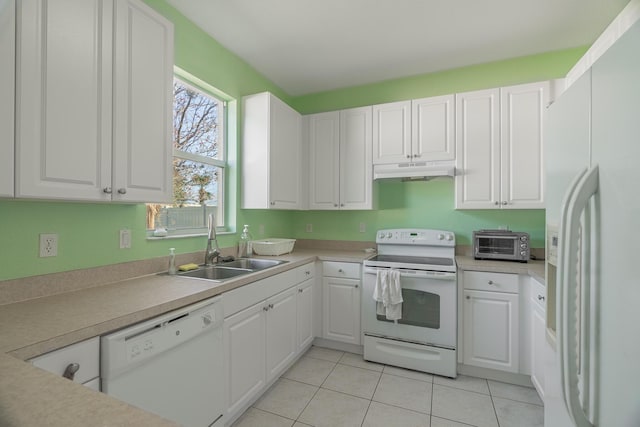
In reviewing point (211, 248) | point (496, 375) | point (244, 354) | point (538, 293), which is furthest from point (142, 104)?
point (496, 375)

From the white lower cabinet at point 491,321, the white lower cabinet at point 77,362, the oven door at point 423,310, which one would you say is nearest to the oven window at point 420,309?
the oven door at point 423,310

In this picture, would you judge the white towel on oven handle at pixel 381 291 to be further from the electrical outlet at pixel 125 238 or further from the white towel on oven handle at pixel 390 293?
the electrical outlet at pixel 125 238

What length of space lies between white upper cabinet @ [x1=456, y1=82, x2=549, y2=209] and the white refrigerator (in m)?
1.82

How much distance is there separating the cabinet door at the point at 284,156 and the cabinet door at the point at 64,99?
4.67ft

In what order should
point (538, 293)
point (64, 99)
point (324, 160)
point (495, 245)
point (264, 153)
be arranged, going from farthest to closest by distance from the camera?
point (324, 160), point (264, 153), point (495, 245), point (538, 293), point (64, 99)

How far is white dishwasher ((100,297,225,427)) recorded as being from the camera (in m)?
1.12

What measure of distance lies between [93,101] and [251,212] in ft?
5.53

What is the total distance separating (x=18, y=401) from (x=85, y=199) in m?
1.01

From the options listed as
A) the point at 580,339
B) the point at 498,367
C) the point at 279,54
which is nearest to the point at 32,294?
the point at 580,339

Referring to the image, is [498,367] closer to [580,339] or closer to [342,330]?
[342,330]

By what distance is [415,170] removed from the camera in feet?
8.95

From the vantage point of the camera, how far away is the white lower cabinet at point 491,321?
7.39 ft

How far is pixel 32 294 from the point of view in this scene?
1.37 metres

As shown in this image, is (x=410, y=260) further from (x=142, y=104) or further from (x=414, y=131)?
(x=142, y=104)
